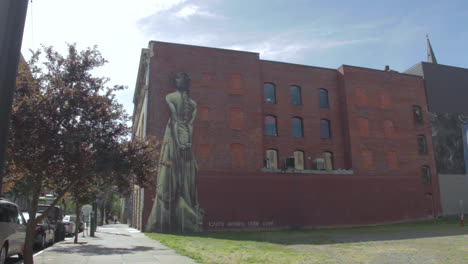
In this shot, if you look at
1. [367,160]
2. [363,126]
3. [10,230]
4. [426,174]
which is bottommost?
[10,230]

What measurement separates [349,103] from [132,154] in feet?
100

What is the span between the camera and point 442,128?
40.0 metres

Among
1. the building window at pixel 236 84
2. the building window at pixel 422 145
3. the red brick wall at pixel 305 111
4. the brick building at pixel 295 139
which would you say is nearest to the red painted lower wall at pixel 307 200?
the brick building at pixel 295 139

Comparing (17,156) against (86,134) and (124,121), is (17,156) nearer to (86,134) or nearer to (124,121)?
(86,134)

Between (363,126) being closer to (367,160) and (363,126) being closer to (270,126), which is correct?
(367,160)

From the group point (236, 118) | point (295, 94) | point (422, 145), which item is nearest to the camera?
point (236, 118)

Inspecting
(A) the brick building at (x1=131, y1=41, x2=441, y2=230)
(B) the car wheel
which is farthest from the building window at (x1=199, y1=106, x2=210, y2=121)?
(B) the car wheel

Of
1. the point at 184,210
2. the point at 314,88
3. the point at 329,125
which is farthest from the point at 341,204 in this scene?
the point at 184,210

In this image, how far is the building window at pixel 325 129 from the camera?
37.1 metres

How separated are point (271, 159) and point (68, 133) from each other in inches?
1070

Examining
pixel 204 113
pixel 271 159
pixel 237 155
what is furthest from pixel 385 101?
pixel 204 113

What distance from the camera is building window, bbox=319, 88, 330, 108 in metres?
37.6

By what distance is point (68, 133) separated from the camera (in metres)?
8.71

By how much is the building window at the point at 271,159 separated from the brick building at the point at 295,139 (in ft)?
0.31
